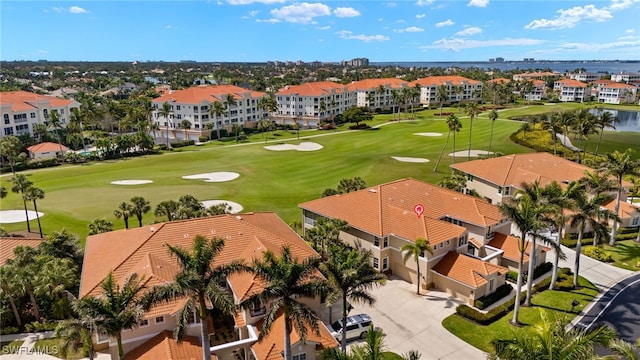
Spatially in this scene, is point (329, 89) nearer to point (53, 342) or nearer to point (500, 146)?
point (500, 146)

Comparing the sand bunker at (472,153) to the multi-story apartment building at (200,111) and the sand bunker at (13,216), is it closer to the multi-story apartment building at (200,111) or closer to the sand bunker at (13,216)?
the multi-story apartment building at (200,111)

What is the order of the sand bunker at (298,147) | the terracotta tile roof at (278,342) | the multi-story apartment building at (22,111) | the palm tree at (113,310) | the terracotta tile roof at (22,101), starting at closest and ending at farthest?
the palm tree at (113,310)
the terracotta tile roof at (278,342)
the sand bunker at (298,147)
the multi-story apartment building at (22,111)
the terracotta tile roof at (22,101)

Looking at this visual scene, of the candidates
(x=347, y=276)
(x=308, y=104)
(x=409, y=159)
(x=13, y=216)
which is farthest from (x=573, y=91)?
(x=13, y=216)

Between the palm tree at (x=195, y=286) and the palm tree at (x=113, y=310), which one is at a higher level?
the palm tree at (x=195, y=286)

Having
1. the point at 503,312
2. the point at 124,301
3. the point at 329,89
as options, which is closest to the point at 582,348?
the point at 503,312

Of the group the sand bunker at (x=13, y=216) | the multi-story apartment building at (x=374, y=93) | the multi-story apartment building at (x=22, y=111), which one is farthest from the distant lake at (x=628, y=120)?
the multi-story apartment building at (x=22, y=111)

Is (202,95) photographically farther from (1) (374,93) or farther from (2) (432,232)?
(2) (432,232)
